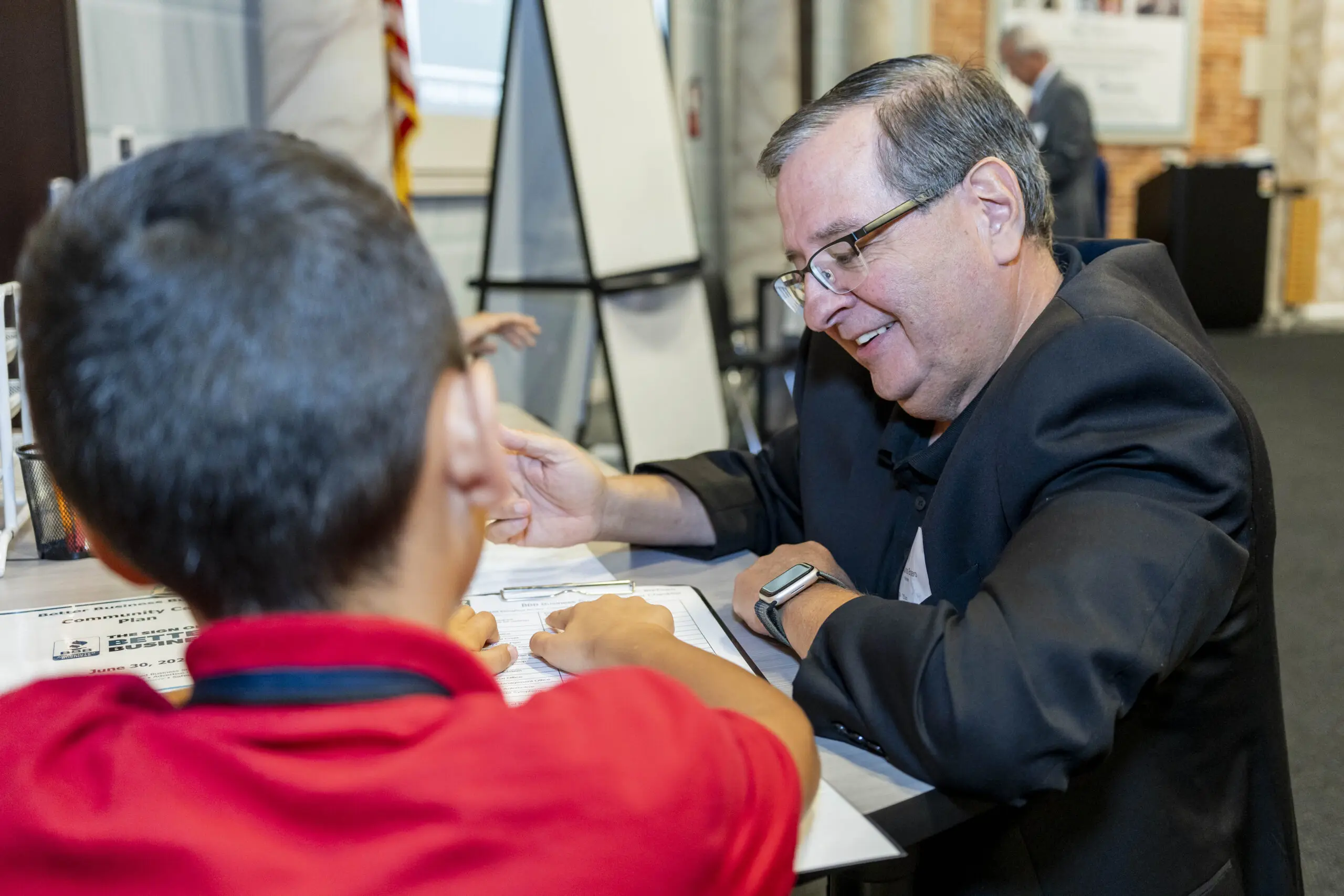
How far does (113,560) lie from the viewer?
62cm

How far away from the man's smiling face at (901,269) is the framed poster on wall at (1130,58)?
7.80 metres

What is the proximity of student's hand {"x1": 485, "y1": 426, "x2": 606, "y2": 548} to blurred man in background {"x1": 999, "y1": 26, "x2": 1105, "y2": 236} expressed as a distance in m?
4.86

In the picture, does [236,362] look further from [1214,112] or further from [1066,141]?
[1214,112]

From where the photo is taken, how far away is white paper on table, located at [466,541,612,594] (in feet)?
4.33

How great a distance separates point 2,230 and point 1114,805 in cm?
195

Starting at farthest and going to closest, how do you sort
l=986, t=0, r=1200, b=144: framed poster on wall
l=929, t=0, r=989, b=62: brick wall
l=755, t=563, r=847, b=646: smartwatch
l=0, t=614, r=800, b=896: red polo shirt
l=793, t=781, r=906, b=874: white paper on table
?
1. l=986, t=0, r=1200, b=144: framed poster on wall
2. l=929, t=0, r=989, b=62: brick wall
3. l=755, t=563, r=847, b=646: smartwatch
4. l=793, t=781, r=906, b=874: white paper on table
5. l=0, t=614, r=800, b=896: red polo shirt

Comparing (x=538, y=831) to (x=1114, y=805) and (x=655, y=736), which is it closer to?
(x=655, y=736)

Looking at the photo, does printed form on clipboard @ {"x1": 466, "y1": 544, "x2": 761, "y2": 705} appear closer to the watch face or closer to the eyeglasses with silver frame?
the watch face

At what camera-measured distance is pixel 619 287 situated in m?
3.40

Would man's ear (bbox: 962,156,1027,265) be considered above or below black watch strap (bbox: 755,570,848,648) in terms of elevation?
above

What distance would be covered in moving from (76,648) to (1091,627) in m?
0.92

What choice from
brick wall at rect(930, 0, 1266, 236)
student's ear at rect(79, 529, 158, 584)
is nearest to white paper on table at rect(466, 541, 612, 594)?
student's ear at rect(79, 529, 158, 584)

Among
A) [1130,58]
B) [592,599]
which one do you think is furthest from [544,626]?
[1130,58]

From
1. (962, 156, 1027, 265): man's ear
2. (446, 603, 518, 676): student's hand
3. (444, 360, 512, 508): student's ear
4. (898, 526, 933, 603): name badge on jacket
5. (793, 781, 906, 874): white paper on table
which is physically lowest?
(898, 526, 933, 603): name badge on jacket
